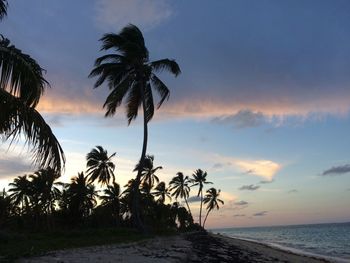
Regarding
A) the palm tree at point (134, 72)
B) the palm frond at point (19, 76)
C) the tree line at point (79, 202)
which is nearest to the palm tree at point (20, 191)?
the tree line at point (79, 202)

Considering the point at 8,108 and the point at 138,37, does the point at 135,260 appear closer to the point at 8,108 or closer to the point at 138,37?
the point at 8,108

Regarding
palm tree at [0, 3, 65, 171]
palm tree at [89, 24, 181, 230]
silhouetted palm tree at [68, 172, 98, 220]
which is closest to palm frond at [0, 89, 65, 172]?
palm tree at [0, 3, 65, 171]

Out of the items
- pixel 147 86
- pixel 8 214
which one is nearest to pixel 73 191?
pixel 8 214

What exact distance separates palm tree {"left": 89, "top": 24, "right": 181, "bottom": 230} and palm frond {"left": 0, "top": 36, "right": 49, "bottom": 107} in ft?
83.5

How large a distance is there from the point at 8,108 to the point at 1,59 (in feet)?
2.91

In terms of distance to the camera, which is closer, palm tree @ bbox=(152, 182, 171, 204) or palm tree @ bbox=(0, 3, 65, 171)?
palm tree @ bbox=(0, 3, 65, 171)

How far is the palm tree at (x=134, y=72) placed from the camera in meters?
34.4

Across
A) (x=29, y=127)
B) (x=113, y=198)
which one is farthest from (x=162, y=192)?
(x=29, y=127)

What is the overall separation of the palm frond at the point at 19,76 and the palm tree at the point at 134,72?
→ 25.4 metres

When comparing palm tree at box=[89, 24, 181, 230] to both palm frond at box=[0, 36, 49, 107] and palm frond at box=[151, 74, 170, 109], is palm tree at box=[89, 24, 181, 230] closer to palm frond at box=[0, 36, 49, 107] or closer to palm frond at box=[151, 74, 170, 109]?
palm frond at box=[151, 74, 170, 109]

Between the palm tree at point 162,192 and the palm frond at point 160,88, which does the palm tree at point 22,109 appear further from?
the palm tree at point 162,192

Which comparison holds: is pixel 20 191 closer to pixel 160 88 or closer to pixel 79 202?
pixel 79 202

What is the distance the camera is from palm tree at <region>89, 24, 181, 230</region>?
1356 inches

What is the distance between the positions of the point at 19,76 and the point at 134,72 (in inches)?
1077
